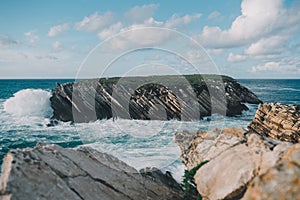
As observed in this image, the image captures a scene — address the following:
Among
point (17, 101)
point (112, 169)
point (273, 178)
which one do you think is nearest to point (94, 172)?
point (112, 169)

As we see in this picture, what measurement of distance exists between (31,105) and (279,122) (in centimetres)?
4826

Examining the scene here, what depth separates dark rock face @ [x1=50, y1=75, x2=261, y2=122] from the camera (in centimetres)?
4822

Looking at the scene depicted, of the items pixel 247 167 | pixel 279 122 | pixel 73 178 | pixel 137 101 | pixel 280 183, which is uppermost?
pixel 280 183

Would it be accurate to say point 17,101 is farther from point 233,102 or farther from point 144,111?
point 233,102

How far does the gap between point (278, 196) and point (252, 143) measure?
169 inches

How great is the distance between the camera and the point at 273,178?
532cm

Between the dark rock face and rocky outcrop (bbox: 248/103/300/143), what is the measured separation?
56.0 ft

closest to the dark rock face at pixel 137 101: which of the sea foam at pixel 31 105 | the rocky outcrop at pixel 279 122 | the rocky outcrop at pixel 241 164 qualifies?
the sea foam at pixel 31 105

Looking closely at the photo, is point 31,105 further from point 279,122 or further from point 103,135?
point 279,122

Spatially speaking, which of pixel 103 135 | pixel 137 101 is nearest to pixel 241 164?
pixel 103 135

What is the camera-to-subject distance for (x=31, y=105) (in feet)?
191

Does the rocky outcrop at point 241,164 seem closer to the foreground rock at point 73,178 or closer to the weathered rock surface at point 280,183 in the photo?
the weathered rock surface at point 280,183

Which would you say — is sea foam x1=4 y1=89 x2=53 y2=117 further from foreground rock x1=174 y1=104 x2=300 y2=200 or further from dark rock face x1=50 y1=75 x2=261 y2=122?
foreground rock x1=174 y1=104 x2=300 y2=200

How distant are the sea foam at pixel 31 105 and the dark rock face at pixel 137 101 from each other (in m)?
1.85
